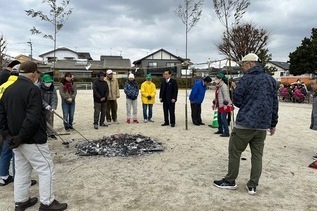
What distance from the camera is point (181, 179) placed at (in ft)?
15.1

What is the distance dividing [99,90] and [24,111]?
573cm

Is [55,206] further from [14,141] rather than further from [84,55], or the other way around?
[84,55]

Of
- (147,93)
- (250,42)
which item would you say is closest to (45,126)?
(147,93)

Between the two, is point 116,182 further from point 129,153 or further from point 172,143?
point 172,143

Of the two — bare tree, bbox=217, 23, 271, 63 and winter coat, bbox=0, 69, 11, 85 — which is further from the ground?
bare tree, bbox=217, 23, 271, 63

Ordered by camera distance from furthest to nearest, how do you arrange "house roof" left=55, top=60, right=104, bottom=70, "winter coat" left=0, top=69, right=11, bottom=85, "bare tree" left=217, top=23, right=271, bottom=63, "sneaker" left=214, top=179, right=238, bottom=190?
"house roof" left=55, top=60, right=104, bottom=70 → "bare tree" left=217, top=23, right=271, bottom=63 → "winter coat" left=0, top=69, right=11, bottom=85 → "sneaker" left=214, top=179, right=238, bottom=190

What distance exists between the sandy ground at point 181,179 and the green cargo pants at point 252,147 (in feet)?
0.95

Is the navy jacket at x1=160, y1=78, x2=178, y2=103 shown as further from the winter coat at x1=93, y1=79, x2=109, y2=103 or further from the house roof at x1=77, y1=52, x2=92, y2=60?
the house roof at x1=77, y1=52, x2=92, y2=60

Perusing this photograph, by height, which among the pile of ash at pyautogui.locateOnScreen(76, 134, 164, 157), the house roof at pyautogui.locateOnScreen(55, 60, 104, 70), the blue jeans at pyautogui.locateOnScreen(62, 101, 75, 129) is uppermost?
the house roof at pyautogui.locateOnScreen(55, 60, 104, 70)

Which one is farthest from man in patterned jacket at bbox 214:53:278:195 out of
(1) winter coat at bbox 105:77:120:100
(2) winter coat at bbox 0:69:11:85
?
(1) winter coat at bbox 105:77:120:100

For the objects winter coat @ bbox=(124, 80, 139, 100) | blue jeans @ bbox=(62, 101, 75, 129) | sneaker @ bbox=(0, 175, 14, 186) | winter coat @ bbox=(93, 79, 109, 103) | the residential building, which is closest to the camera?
sneaker @ bbox=(0, 175, 14, 186)

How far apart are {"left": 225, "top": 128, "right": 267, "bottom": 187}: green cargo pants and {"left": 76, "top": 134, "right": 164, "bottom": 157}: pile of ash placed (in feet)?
7.87

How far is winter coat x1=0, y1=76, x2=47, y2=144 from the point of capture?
3.16 m

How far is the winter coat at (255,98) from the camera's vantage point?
3.81 meters
